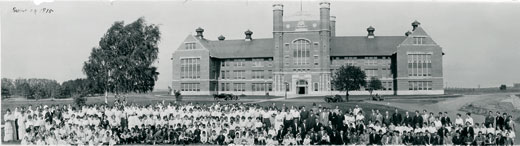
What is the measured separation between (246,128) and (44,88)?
2268cm

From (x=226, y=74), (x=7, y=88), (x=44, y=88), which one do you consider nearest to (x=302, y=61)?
(x=226, y=74)

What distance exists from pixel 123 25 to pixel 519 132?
2336 cm

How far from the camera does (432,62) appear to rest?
44594mm

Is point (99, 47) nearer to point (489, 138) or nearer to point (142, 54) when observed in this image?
point (142, 54)

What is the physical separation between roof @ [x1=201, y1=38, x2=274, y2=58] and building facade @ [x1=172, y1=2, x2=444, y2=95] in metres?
0.12

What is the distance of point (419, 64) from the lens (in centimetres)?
4506

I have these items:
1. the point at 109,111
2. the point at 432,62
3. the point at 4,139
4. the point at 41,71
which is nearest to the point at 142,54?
the point at 41,71

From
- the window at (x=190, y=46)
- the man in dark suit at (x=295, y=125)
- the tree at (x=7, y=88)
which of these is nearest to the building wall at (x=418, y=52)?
the window at (x=190, y=46)

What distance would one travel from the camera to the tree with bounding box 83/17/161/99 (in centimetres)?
2955

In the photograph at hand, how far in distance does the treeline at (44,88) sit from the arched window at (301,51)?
77.3 ft

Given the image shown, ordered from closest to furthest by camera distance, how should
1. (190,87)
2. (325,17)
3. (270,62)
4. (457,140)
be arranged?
(457,140)
(325,17)
(190,87)
(270,62)

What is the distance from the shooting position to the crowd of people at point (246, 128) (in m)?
15.8

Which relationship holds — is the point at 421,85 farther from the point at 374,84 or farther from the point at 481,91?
the point at 481,91

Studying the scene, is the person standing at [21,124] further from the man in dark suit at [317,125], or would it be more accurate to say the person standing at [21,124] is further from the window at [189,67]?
the window at [189,67]
